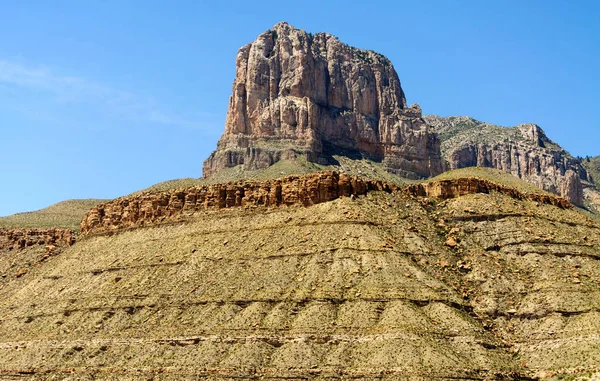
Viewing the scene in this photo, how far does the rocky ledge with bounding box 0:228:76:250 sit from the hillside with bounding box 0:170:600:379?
1605cm

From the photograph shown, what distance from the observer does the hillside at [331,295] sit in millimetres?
88125

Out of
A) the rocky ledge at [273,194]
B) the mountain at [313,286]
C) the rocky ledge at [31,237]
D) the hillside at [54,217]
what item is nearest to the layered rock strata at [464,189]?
the rocky ledge at [273,194]

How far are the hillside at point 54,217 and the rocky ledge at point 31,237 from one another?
287 centimetres

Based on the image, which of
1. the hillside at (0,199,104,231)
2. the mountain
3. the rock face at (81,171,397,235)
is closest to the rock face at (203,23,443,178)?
the hillside at (0,199,104,231)

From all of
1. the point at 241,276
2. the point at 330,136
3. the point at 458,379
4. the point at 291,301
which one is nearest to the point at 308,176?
the point at 241,276

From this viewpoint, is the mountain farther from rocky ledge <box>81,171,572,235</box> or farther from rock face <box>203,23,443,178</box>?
rock face <box>203,23,443,178</box>

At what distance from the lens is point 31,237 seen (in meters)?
148

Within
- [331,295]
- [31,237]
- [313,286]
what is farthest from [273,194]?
[31,237]

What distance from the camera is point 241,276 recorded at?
105875mm

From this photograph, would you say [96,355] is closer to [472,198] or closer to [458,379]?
[458,379]

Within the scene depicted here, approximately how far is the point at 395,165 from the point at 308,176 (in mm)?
78633

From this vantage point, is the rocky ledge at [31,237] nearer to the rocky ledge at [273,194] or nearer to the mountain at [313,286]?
the mountain at [313,286]

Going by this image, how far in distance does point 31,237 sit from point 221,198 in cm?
3729

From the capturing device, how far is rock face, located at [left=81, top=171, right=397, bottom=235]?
117938 mm
